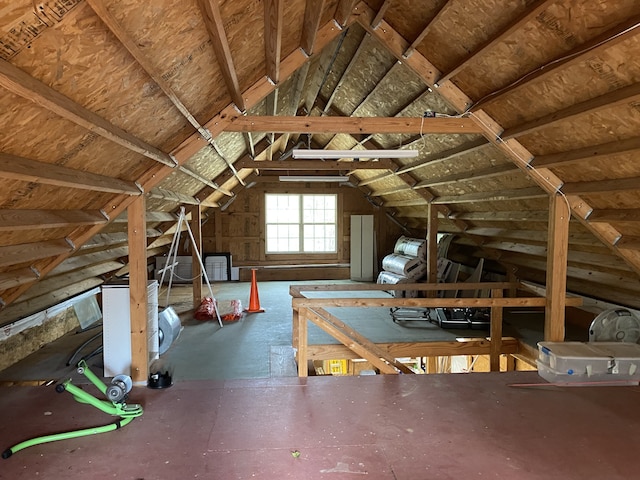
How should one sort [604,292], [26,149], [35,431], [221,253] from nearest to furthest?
[26,149] < [35,431] < [604,292] < [221,253]

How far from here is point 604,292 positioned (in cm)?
515

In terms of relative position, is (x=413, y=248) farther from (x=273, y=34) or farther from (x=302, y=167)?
(x=273, y=34)

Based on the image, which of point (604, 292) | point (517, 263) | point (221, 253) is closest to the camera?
point (604, 292)

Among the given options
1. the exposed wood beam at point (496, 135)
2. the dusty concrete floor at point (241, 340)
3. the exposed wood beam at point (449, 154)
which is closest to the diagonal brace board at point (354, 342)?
the dusty concrete floor at point (241, 340)

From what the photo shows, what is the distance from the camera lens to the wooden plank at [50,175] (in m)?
1.99

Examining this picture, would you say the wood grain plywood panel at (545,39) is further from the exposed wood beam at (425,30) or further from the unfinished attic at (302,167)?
the exposed wood beam at (425,30)

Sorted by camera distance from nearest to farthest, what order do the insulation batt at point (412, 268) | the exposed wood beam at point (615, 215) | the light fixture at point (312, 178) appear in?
A: the exposed wood beam at point (615, 215) → the light fixture at point (312, 178) → the insulation batt at point (412, 268)

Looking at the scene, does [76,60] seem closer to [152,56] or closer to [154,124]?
[152,56]

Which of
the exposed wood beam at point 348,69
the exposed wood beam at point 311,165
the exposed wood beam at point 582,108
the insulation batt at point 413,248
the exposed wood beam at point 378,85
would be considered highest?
the exposed wood beam at point 348,69

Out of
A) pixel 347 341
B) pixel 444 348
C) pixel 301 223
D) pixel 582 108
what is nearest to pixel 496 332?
pixel 444 348

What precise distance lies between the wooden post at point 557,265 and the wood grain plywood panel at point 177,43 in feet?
11.4

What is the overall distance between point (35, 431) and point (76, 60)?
2722 millimetres

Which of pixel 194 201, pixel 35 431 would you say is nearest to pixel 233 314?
pixel 194 201

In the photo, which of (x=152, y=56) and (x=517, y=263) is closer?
(x=152, y=56)
